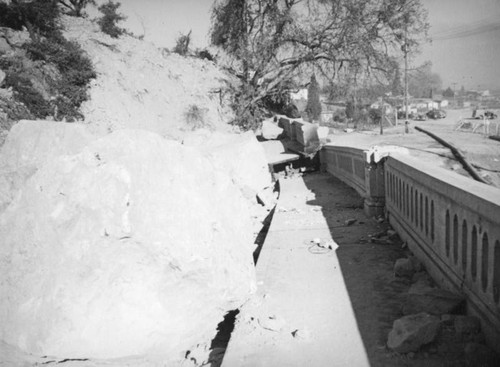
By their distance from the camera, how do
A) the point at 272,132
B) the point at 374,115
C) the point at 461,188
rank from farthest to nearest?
the point at 374,115 < the point at 272,132 < the point at 461,188

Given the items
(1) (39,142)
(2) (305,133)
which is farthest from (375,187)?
(2) (305,133)

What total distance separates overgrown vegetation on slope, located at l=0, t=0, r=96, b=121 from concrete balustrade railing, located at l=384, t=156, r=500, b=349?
43.5 feet

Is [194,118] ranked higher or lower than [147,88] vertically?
lower

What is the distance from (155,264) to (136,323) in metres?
0.47

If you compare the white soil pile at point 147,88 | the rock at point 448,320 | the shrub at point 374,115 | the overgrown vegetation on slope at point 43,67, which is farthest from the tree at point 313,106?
the rock at point 448,320

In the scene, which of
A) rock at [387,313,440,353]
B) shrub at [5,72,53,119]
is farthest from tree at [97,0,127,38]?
rock at [387,313,440,353]

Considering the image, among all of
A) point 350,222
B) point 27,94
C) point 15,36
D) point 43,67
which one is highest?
point 15,36

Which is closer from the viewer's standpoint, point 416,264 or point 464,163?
point 416,264

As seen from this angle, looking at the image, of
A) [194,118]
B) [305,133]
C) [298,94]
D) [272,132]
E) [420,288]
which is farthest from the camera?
[298,94]

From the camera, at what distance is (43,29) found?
15.0m

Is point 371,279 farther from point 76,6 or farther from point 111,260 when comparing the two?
point 76,6

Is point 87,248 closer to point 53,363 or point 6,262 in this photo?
point 6,262

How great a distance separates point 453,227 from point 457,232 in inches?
2.2

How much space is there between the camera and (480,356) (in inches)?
81.7
